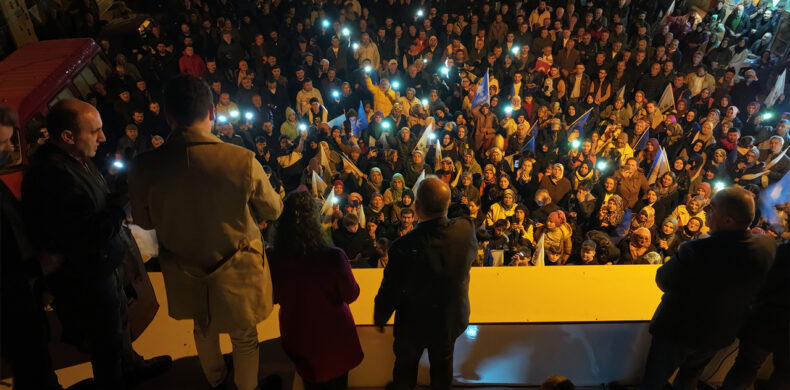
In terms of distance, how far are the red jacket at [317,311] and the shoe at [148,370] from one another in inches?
34.9

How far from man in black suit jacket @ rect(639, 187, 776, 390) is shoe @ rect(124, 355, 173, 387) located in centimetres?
263

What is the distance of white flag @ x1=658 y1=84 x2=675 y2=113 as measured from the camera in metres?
6.98

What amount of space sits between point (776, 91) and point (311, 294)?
9.05 meters

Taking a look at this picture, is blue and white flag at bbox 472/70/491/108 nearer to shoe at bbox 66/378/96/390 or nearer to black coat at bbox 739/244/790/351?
black coat at bbox 739/244/790/351

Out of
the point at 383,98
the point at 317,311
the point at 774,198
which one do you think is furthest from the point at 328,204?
the point at 774,198

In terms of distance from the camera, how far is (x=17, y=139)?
4609 millimetres

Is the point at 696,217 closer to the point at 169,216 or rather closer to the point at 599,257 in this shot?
the point at 599,257

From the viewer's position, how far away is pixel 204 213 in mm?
1439

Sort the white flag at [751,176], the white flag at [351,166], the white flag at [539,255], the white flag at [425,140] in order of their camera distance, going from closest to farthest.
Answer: the white flag at [539,255], the white flag at [351,166], the white flag at [751,176], the white flag at [425,140]

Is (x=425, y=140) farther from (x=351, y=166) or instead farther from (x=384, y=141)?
(x=351, y=166)

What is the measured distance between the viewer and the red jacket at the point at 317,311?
167cm

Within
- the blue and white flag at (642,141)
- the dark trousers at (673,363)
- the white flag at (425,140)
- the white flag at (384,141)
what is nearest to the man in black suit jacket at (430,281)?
the dark trousers at (673,363)

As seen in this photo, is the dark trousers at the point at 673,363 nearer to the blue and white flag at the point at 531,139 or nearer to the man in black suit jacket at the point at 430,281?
the man in black suit jacket at the point at 430,281

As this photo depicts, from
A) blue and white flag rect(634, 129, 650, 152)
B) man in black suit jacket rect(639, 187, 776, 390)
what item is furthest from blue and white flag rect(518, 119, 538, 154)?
man in black suit jacket rect(639, 187, 776, 390)
